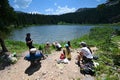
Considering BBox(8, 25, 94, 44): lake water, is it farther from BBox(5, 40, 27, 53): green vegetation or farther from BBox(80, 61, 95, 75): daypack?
BBox(80, 61, 95, 75): daypack

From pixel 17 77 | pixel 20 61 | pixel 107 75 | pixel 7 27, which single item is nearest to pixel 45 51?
pixel 20 61

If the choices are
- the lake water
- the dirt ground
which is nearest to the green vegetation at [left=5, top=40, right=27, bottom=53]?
the lake water

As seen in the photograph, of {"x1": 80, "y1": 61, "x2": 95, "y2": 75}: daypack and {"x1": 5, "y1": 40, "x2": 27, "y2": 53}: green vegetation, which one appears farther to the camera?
{"x1": 5, "y1": 40, "x2": 27, "y2": 53}: green vegetation

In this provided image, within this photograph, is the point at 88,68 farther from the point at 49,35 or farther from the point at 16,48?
the point at 49,35

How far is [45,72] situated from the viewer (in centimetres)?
1552

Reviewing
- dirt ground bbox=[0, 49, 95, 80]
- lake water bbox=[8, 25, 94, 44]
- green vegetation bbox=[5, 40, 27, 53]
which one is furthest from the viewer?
lake water bbox=[8, 25, 94, 44]

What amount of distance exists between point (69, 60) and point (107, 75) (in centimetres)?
401

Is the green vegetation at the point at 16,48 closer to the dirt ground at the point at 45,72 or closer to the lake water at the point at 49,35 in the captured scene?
the lake water at the point at 49,35

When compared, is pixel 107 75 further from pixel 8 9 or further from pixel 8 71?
pixel 8 9

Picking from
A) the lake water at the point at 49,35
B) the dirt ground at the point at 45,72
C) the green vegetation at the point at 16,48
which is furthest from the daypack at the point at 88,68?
the lake water at the point at 49,35

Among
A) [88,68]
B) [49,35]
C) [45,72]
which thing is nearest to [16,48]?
[45,72]

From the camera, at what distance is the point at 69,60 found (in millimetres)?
18031

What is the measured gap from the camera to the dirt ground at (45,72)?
14.8 meters

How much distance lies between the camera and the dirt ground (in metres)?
14.8
